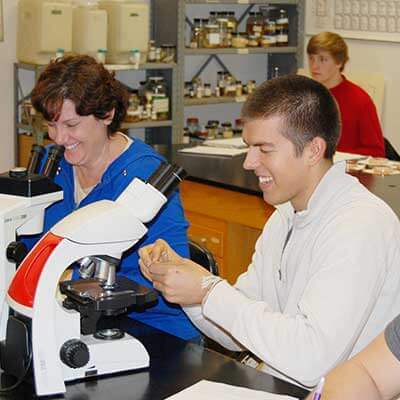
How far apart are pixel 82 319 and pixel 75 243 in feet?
0.55

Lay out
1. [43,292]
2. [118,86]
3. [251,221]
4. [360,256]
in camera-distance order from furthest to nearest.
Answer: [251,221] < [118,86] < [360,256] < [43,292]

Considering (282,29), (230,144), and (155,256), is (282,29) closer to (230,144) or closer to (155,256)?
(230,144)

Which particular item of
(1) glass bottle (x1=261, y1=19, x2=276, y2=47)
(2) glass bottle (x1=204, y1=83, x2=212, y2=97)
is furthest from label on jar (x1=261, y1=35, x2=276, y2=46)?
(2) glass bottle (x1=204, y1=83, x2=212, y2=97)

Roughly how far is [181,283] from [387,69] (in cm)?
406

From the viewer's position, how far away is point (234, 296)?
1.89 meters

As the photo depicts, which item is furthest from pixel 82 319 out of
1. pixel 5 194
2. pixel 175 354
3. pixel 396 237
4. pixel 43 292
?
pixel 396 237

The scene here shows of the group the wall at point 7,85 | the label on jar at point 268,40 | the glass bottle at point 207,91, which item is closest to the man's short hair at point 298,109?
the wall at point 7,85

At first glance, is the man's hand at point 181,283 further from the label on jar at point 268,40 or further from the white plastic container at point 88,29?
the label on jar at point 268,40

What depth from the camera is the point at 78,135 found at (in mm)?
2518

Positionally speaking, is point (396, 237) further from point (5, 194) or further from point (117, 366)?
point (5, 194)

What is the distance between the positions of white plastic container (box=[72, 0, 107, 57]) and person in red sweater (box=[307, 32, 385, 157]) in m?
1.17

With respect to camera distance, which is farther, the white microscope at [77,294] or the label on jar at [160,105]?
the label on jar at [160,105]

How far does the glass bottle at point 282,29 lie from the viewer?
6.12 metres

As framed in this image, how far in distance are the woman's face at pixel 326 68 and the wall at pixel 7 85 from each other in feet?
5.69
